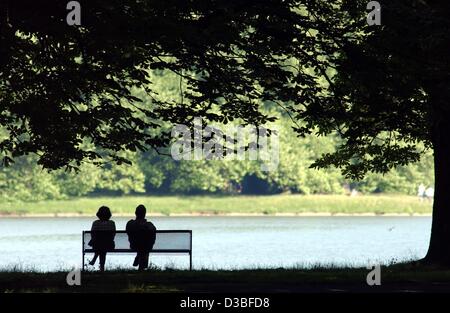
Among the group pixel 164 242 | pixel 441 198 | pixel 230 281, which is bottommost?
pixel 230 281

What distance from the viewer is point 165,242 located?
85.3 feet

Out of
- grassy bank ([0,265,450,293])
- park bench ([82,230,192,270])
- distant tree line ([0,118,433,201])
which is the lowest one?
grassy bank ([0,265,450,293])

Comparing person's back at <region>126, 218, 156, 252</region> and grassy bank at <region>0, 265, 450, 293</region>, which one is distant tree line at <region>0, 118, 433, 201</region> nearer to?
person's back at <region>126, 218, 156, 252</region>

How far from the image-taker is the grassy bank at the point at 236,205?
3989 inches

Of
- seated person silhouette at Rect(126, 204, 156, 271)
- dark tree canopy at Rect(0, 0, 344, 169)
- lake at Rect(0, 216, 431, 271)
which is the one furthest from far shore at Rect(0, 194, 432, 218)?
dark tree canopy at Rect(0, 0, 344, 169)

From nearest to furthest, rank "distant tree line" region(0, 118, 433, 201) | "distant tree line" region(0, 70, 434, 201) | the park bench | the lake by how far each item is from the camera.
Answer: the park bench, the lake, "distant tree line" region(0, 70, 434, 201), "distant tree line" region(0, 118, 433, 201)

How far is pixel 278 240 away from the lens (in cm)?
6253

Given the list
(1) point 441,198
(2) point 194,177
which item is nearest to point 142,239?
(1) point 441,198

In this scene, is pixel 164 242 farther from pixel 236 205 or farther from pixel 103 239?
pixel 236 205

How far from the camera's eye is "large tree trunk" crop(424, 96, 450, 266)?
26125mm

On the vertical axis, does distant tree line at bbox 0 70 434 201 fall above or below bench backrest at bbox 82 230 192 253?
above

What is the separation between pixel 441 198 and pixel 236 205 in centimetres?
7795

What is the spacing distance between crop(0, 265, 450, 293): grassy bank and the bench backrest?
2.51 metres
